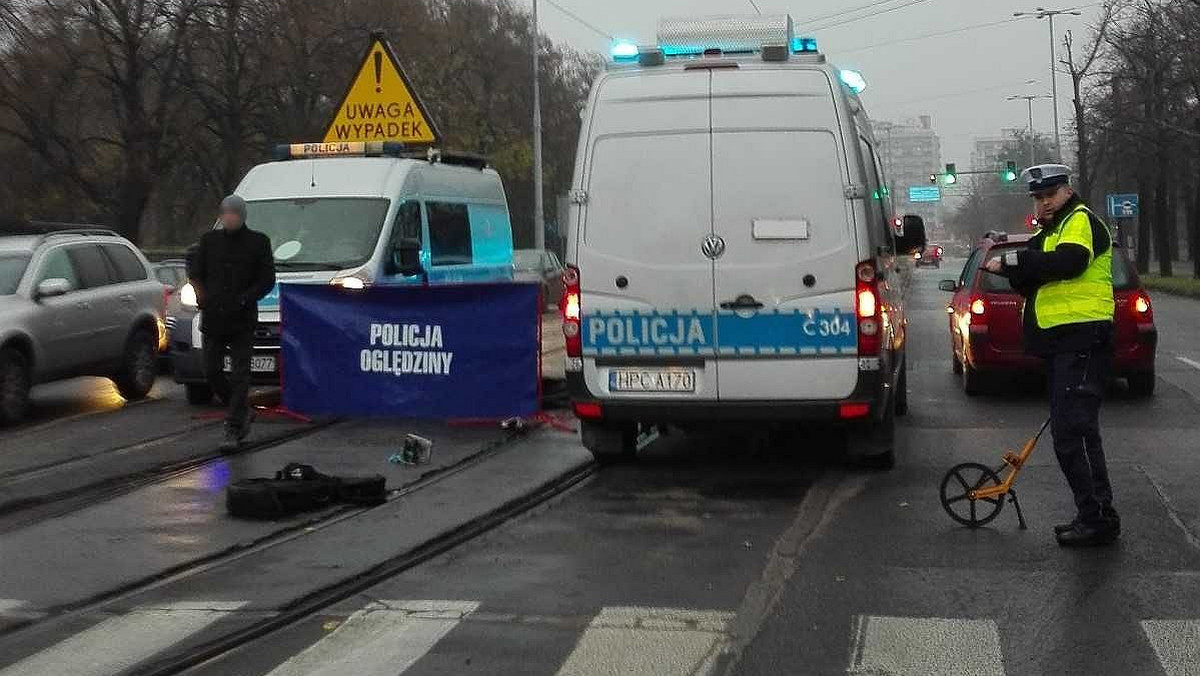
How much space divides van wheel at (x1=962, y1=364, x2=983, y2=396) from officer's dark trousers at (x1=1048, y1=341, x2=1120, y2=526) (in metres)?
7.64

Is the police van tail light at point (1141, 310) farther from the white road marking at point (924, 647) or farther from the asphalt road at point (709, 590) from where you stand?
the white road marking at point (924, 647)

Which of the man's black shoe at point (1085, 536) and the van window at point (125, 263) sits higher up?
the van window at point (125, 263)

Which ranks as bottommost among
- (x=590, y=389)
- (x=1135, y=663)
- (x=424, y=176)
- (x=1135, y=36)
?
(x=1135, y=663)

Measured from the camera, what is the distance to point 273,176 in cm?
1602

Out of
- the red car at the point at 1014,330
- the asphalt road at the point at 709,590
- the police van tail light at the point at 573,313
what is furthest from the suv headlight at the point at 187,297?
the red car at the point at 1014,330

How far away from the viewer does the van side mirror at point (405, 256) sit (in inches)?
603

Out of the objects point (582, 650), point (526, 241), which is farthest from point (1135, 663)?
point (526, 241)

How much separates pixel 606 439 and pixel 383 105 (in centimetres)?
565

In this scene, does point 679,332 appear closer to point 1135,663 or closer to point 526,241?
point 1135,663

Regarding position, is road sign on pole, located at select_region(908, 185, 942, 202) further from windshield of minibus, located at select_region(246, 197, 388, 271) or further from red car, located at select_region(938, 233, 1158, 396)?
windshield of minibus, located at select_region(246, 197, 388, 271)

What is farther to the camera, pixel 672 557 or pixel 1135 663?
pixel 672 557

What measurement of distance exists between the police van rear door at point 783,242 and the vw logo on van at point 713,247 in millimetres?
22

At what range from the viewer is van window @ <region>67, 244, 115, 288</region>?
1572 centimetres

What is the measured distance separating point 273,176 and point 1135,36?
39.7 m
